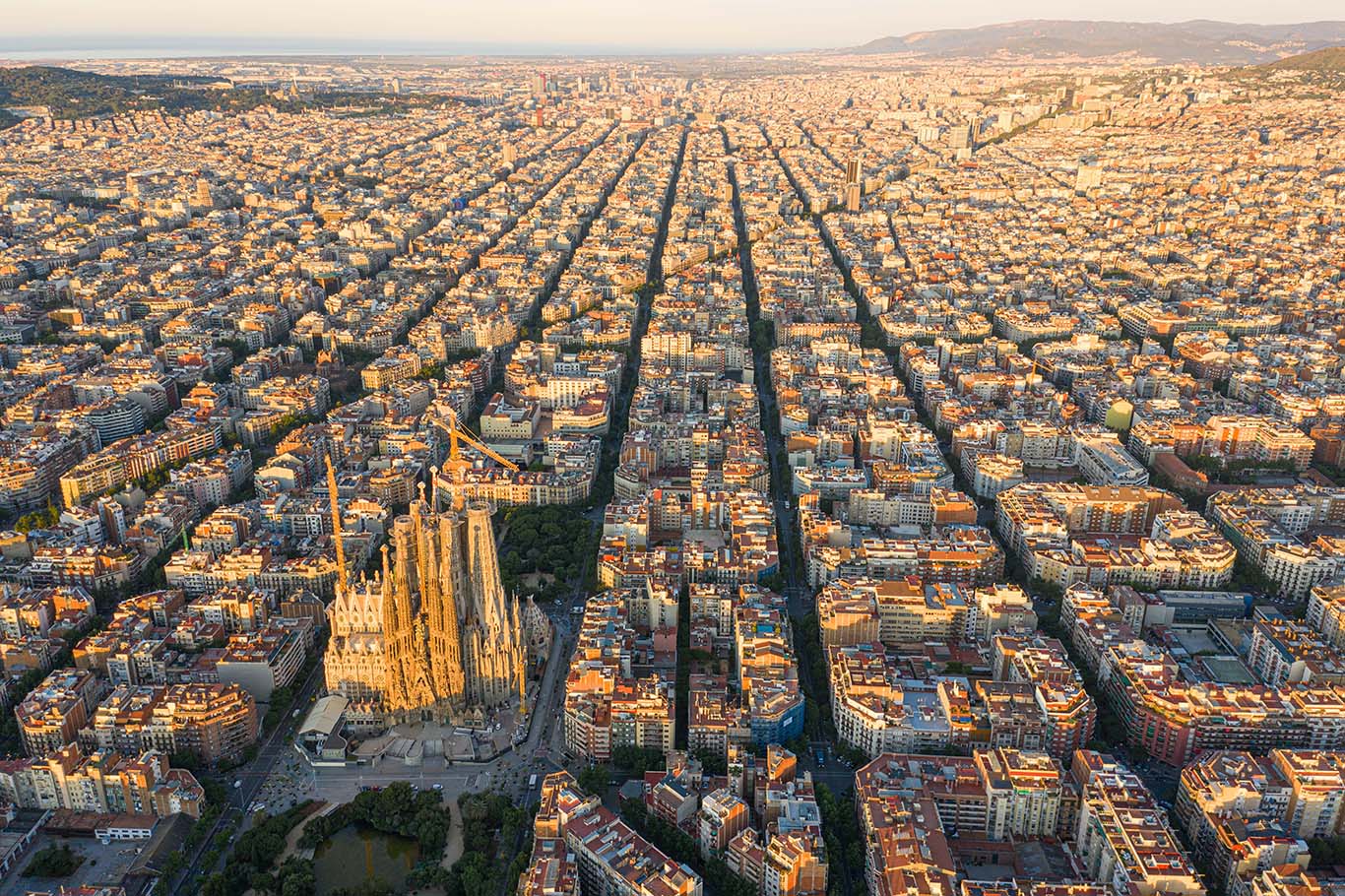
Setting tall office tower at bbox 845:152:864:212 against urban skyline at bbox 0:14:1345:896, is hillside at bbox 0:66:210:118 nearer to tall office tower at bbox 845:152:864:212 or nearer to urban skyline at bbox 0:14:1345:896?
urban skyline at bbox 0:14:1345:896

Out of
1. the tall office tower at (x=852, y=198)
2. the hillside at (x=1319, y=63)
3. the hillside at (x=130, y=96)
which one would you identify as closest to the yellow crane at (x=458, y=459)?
the tall office tower at (x=852, y=198)

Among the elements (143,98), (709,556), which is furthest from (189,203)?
(709,556)

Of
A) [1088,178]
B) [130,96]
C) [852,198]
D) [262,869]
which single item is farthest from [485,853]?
[130,96]

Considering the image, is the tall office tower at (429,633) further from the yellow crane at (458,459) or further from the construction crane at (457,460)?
the construction crane at (457,460)

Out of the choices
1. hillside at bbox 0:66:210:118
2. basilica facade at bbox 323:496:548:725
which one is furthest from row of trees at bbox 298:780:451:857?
hillside at bbox 0:66:210:118

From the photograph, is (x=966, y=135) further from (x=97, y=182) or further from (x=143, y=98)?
(x=143, y=98)

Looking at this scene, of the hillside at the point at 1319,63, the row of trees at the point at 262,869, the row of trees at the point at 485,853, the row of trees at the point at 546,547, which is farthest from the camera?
the hillside at the point at 1319,63
